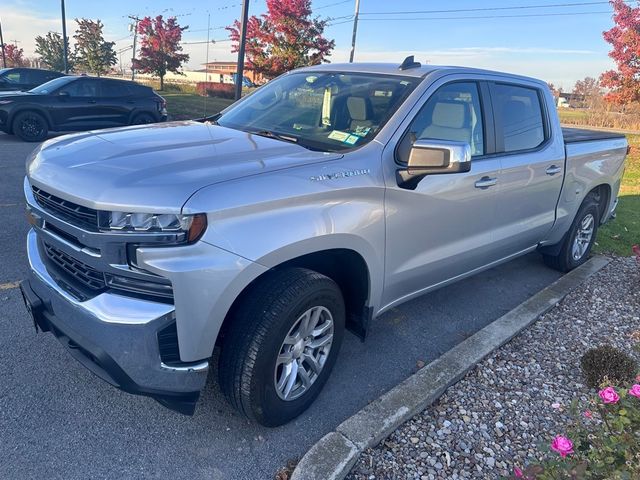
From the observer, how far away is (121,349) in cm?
219

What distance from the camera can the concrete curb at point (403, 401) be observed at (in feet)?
7.93

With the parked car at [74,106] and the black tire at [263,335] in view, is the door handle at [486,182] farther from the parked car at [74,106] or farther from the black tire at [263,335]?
the parked car at [74,106]

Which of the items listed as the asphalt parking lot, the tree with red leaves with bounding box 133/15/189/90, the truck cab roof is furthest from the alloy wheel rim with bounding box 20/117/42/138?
the tree with red leaves with bounding box 133/15/189/90

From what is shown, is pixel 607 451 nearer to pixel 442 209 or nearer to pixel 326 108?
pixel 442 209

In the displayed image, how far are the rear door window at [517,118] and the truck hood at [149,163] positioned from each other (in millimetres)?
1835

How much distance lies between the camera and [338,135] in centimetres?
314

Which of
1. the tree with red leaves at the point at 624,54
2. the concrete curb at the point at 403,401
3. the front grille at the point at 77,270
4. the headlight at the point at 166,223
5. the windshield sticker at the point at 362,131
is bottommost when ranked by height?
the concrete curb at the point at 403,401

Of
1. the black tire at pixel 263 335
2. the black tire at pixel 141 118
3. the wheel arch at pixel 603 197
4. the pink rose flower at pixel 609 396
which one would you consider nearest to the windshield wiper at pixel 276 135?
the black tire at pixel 263 335

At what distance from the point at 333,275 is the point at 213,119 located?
1734 mm

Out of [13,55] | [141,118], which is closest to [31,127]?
[141,118]

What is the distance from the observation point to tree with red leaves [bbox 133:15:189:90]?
32219mm

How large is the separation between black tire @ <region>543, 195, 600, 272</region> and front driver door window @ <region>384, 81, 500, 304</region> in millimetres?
1750

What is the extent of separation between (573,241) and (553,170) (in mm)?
1241

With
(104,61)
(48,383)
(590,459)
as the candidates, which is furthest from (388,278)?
(104,61)
